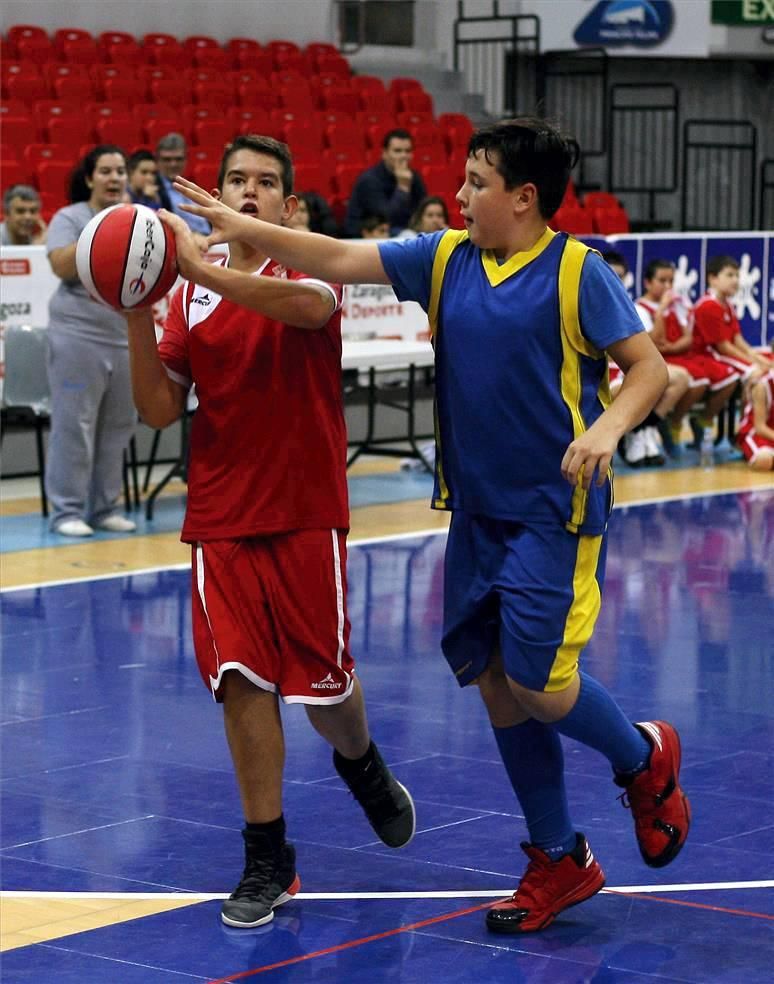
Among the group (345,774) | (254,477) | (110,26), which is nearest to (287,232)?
(254,477)

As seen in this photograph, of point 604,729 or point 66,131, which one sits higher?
point 66,131

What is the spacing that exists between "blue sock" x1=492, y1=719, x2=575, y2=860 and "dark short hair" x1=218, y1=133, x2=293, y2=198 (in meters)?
1.41

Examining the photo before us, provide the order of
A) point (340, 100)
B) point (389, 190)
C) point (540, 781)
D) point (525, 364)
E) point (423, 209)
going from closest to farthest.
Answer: point (525, 364), point (540, 781), point (423, 209), point (389, 190), point (340, 100)

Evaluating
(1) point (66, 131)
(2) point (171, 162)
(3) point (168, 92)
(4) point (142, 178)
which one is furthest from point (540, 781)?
(3) point (168, 92)

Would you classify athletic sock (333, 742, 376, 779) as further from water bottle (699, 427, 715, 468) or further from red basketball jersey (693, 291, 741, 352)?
red basketball jersey (693, 291, 741, 352)

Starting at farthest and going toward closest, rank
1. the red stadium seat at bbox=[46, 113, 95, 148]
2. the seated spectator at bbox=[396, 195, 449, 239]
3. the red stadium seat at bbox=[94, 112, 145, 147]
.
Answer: the red stadium seat at bbox=[94, 112, 145, 147] < the red stadium seat at bbox=[46, 113, 95, 148] < the seated spectator at bbox=[396, 195, 449, 239]

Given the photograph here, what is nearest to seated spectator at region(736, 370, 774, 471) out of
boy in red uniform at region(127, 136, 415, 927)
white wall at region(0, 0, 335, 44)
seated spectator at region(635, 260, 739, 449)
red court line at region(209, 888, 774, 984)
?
seated spectator at region(635, 260, 739, 449)

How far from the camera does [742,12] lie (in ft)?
72.1

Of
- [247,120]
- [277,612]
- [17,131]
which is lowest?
[277,612]

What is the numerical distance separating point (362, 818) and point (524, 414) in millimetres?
1595

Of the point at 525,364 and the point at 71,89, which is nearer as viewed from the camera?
the point at 525,364

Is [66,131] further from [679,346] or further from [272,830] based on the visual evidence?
[272,830]

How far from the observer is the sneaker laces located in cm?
437

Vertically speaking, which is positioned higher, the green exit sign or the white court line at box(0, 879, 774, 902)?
the green exit sign
